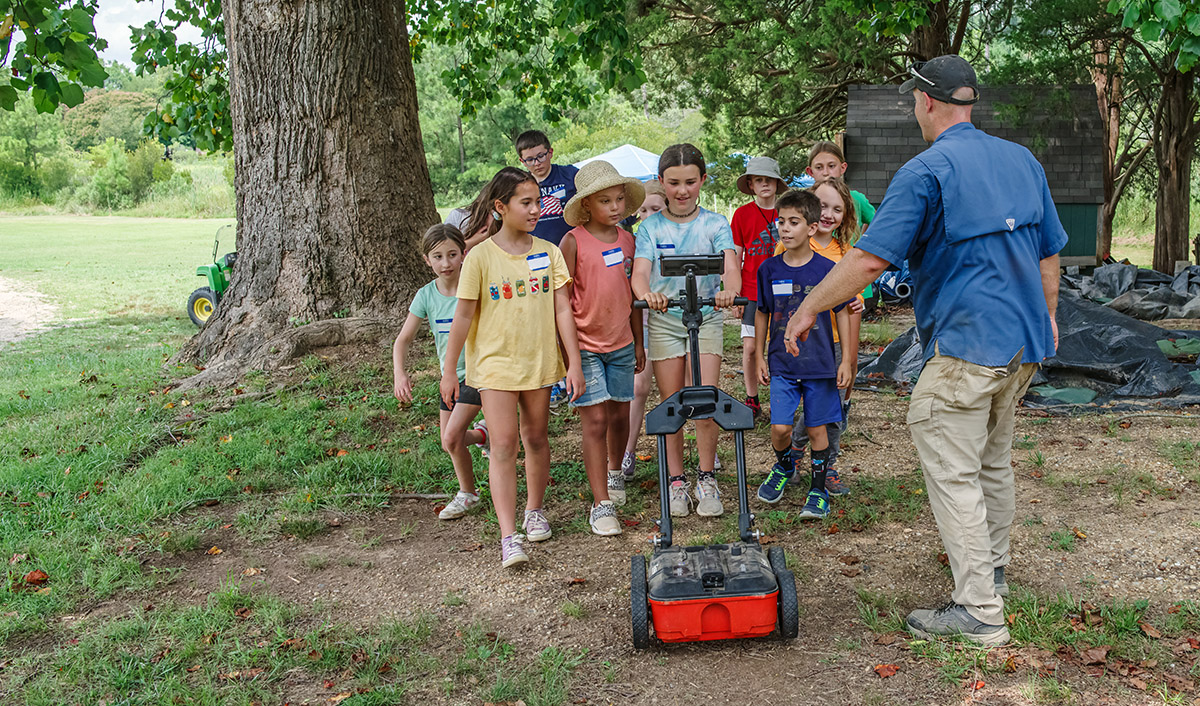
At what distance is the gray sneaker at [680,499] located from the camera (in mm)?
4926

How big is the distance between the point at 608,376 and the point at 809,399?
3.42 ft

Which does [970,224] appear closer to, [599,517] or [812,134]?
[599,517]

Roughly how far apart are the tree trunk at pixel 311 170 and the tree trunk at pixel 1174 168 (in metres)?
13.0

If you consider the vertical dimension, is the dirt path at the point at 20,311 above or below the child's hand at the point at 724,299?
below

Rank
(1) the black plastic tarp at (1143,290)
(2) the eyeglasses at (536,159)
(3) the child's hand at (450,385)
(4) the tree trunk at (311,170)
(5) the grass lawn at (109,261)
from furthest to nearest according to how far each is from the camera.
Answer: (5) the grass lawn at (109,261), (1) the black plastic tarp at (1143,290), (4) the tree trunk at (311,170), (2) the eyeglasses at (536,159), (3) the child's hand at (450,385)

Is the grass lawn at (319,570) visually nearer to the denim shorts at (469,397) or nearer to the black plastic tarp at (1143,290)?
the denim shorts at (469,397)

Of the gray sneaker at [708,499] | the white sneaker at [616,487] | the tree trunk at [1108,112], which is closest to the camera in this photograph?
the gray sneaker at [708,499]

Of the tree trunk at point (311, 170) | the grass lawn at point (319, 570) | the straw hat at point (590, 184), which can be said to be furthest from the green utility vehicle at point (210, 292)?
the straw hat at point (590, 184)

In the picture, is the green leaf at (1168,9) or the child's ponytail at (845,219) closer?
the child's ponytail at (845,219)

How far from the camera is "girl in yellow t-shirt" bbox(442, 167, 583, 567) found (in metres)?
4.30

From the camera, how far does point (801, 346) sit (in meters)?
4.75

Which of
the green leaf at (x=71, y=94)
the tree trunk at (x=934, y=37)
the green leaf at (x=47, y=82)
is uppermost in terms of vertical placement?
the tree trunk at (x=934, y=37)

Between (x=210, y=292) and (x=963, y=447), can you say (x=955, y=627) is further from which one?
(x=210, y=292)

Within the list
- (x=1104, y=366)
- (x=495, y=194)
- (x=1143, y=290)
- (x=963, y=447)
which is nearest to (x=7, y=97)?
(x=495, y=194)
